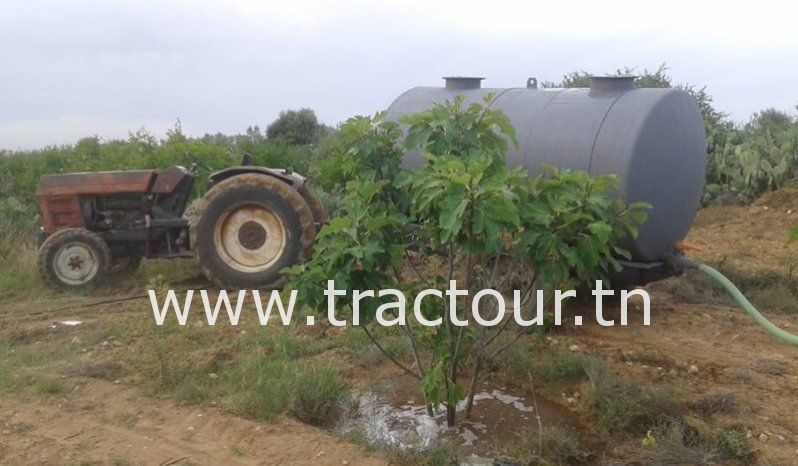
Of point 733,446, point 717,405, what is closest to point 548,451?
point 733,446

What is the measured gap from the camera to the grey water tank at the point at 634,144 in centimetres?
693

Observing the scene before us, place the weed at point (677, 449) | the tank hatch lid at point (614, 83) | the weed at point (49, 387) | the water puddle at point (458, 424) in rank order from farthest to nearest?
the tank hatch lid at point (614, 83)
the weed at point (49, 387)
the water puddle at point (458, 424)
the weed at point (677, 449)

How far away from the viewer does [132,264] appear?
390 inches

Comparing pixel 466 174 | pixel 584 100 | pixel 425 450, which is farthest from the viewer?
pixel 584 100

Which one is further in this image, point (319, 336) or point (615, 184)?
point (319, 336)

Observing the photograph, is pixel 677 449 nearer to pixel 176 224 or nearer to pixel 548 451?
pixel 548 451

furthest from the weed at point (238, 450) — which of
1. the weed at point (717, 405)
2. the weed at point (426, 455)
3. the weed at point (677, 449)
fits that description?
the weed at point (717, 405)

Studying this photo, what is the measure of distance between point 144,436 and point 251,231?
3.77 metres

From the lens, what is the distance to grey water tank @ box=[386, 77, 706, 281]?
6.93 meters

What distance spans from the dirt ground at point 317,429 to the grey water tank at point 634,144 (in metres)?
0.80

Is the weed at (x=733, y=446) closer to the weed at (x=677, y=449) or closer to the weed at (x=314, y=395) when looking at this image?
the weed at (x=677, y=449)

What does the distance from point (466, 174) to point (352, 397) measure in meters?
2.10

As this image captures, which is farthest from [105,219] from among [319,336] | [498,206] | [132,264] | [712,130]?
[712,130]

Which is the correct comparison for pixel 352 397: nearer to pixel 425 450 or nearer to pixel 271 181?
pixel 425 450
